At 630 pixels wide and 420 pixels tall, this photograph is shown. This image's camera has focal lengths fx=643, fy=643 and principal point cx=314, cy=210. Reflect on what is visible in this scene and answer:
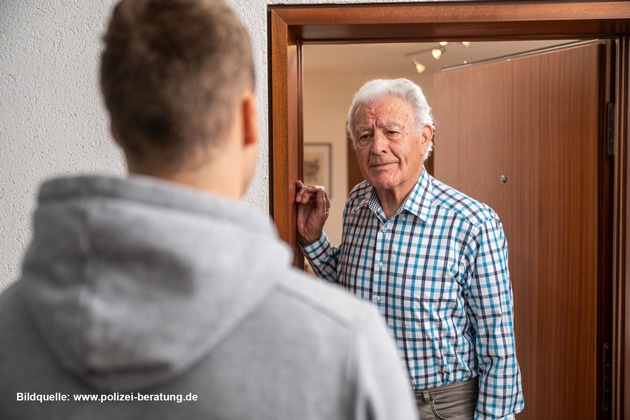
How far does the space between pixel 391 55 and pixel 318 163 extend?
2.01 m

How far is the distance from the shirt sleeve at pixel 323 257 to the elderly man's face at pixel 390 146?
24 centimetres

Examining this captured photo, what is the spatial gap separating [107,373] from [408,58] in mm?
6342

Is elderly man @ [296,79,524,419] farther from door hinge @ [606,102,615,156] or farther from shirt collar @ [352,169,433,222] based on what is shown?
door hinge @ [606,102,615,156]

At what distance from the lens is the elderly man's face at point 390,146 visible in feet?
5.78

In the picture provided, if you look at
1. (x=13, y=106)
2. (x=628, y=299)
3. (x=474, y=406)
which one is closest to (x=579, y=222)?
(x=628, y=299)

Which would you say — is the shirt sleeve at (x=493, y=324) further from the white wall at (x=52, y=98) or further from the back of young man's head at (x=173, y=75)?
the back of young man's head at (x=173, y=75)

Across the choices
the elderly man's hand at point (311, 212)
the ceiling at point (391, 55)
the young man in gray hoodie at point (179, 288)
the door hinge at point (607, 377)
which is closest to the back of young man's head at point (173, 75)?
the young man in gray hoodie at point (179, 288)

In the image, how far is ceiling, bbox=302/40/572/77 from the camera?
5.81m

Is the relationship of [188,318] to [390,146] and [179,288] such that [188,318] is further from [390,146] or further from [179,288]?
[390,146]

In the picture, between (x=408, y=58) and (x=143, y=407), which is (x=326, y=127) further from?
(x=143, y=407)

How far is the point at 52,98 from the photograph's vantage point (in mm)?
1737

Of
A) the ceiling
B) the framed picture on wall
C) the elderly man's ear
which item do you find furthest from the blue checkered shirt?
the framed picture on wall

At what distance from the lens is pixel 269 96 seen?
1.69 metres

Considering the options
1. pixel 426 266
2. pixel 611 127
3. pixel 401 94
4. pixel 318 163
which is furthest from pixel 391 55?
pixel 426 266
